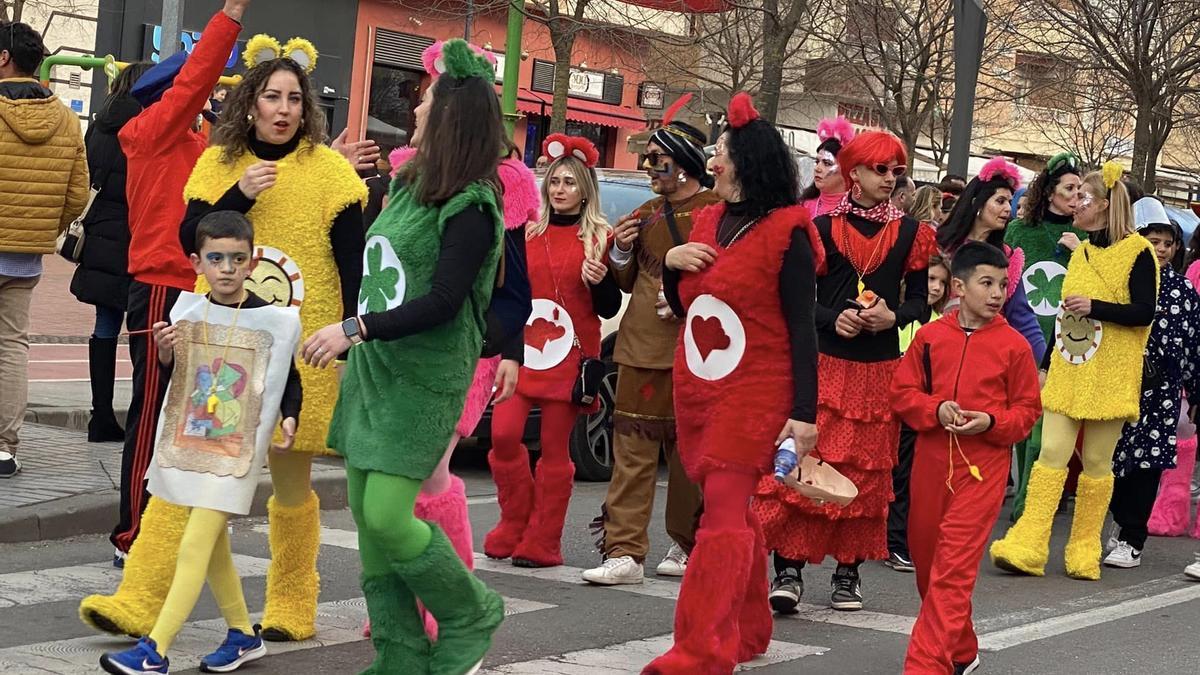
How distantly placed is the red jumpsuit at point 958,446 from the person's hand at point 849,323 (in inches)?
24.8

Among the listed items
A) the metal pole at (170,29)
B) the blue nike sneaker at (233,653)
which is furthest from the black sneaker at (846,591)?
the metal pole at (170,29)

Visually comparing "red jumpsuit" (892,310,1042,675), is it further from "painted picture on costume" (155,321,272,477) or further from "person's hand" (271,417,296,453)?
"painted picture on costume" (155,321,272,477)

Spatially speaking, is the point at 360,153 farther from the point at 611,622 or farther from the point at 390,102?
the point at 390,102

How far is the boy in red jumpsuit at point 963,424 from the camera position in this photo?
598 cm

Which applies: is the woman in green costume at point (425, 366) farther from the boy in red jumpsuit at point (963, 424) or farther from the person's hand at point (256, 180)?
the boy in red jumpsuit at point (963, 424)

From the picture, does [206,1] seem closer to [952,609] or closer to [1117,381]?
[1117,381]

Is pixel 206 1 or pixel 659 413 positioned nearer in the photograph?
pixel 659 413

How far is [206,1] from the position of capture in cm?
2984

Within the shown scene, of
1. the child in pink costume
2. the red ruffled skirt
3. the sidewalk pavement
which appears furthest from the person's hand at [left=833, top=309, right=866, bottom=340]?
the sidewalk pavement

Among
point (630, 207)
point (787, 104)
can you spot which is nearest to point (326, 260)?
point (630, 207)

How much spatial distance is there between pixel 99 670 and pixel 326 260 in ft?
4.92

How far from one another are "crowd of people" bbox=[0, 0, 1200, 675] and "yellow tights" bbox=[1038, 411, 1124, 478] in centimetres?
2

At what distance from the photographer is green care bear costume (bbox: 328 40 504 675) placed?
4.91 metres

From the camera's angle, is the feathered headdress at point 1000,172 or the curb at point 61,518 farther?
the feathered headdress at point 1000,172
